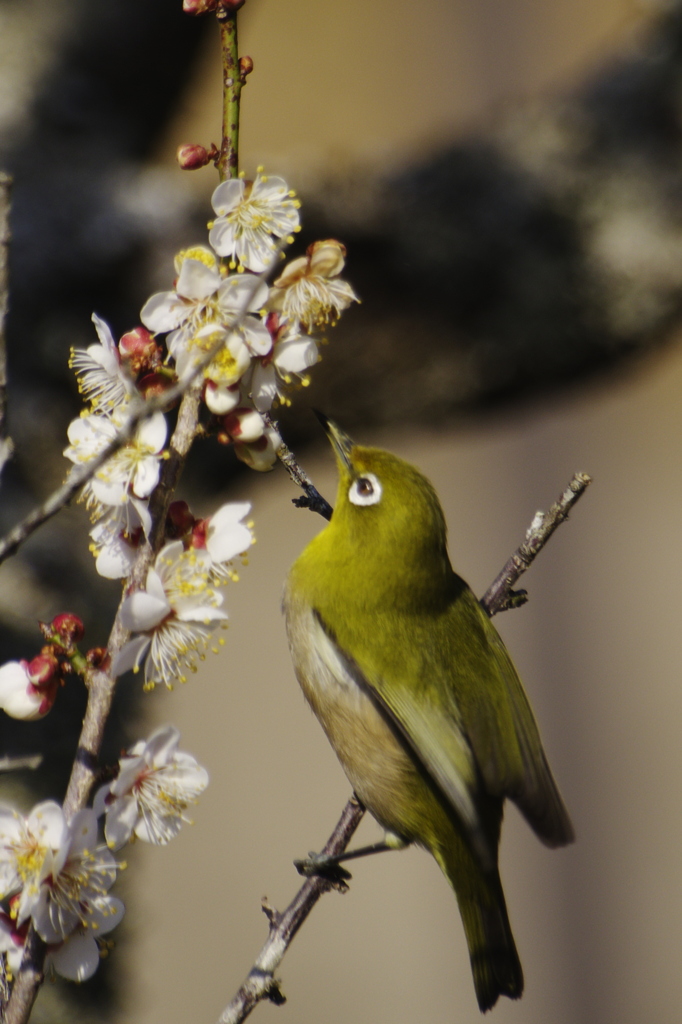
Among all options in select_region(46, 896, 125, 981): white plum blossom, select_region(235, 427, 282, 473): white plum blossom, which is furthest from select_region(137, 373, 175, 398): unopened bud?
select_region(46, 896, 125, 981): white plum blossom

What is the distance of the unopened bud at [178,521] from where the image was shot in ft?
2.98

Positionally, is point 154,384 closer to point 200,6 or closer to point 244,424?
point 244,424

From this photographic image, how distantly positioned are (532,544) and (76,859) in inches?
29.0

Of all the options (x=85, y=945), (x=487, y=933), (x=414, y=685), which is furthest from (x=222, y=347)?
(x=487, y=933)

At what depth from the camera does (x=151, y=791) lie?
870 millimetres

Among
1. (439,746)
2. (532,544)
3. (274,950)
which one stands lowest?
(274,950)

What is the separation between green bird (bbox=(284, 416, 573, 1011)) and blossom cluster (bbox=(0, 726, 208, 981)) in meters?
0.61

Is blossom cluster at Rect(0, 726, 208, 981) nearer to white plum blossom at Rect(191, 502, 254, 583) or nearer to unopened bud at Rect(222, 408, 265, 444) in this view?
white plum blossom at Rect(191, 502, 254, 583)

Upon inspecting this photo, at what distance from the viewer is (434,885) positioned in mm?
3604

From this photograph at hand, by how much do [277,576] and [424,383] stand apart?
225cm

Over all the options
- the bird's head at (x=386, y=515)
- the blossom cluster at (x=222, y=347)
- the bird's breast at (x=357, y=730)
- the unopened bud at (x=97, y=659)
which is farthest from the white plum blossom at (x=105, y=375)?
the bird's breast at (x=357, y=730)

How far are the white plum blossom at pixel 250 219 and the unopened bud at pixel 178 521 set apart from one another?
228 millimetres

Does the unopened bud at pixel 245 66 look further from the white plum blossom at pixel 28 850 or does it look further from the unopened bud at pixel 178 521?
the white plum blossom at pixel 28 850

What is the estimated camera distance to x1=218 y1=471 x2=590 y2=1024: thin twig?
881 millimetres
